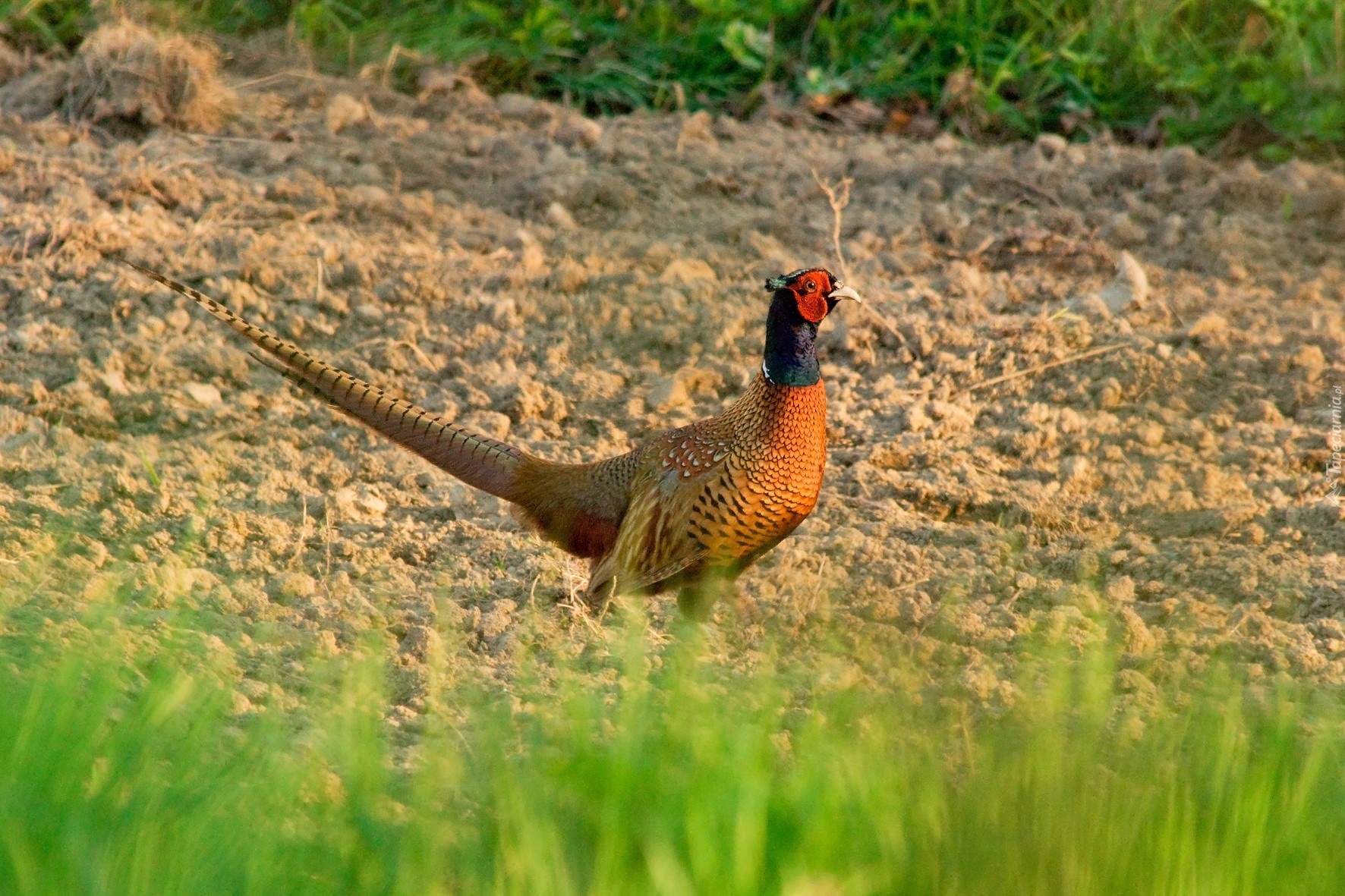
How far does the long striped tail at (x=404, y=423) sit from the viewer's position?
364 centimetres

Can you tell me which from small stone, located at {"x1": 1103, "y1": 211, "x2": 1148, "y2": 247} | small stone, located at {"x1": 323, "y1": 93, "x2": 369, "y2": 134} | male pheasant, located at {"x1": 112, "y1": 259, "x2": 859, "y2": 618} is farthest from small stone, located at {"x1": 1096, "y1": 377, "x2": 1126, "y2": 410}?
small stone, located at {"x1": 323, "y1": 93, "x2": 369, "y2": 134}

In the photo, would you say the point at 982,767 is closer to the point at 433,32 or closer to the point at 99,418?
the point at 99,418

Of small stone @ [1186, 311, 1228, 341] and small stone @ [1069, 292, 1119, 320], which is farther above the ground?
small stone @ [1186, 311, 1228, 341]

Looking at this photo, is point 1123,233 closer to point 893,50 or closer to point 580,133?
→ point 893,50

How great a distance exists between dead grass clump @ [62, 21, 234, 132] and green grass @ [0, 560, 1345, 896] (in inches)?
139

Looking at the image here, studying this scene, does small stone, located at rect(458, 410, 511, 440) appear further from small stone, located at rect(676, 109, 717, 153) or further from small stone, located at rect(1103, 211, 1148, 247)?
small stone, located at rect(1103, 211, 1148, 247)

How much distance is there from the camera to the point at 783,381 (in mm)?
3502

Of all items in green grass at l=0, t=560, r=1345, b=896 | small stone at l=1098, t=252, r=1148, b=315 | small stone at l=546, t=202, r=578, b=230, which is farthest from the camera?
small stone at l=546, t=202, r=578, b=230

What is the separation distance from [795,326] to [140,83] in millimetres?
3124

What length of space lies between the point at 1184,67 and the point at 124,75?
13.6 ft

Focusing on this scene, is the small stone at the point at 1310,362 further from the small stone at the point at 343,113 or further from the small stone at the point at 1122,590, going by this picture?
the small stone at the point at 343,113

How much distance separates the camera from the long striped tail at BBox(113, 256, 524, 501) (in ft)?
12.0

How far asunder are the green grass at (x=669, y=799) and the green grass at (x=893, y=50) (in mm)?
4286

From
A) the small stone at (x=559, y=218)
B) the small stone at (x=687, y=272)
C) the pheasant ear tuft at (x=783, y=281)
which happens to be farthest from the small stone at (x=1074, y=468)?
the small stone at (x=559, y=218)
